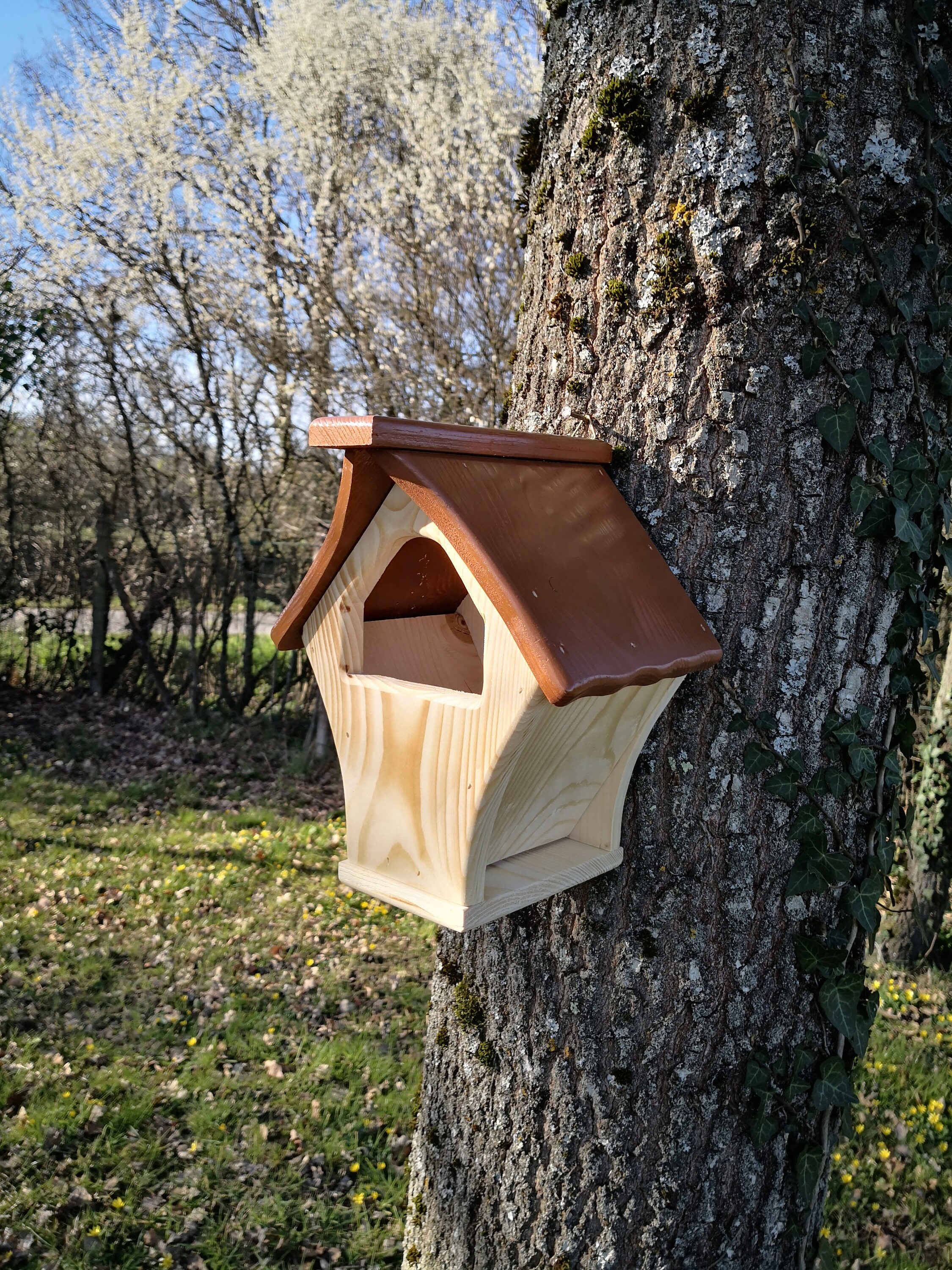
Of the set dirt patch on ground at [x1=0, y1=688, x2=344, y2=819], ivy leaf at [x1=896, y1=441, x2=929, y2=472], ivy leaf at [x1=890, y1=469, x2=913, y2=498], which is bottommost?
dirt patch on ground at [x1=0, y1=688, x2=344, y2=819]

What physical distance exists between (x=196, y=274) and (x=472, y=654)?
6783mm

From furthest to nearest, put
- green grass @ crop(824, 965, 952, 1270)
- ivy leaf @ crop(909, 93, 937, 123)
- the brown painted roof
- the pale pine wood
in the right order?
1. green grass @ crop(824, 965, 952, 1270)
2. ivy leaf @ crop(909, 93, 937, 123)
3. the pale pine wood
4. the brown painted roof

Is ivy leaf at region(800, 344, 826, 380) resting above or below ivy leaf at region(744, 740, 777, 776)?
above

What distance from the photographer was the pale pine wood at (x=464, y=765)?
51.5 inches

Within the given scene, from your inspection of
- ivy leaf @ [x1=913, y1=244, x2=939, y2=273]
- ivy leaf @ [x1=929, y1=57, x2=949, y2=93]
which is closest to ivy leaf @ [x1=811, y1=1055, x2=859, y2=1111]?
ivy leaf @ [x1=913, y1=244, x2=939, y2=273]

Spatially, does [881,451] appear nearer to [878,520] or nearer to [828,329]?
[878,520]

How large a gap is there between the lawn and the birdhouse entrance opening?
1428 millimetres

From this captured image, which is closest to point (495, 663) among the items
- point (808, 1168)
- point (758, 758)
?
point (758, 758)

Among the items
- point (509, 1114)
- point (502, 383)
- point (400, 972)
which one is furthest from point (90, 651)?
point (509, 1114)

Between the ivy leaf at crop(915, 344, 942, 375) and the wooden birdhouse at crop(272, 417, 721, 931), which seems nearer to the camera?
the wooden birdhouse at crop(272, 417, 721, 931)

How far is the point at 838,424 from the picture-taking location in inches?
56.7

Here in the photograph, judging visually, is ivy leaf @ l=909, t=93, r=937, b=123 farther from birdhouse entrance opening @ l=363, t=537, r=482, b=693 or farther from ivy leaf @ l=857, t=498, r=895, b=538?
birdhouse entrance opening @ l=363, t=537, r=482, b=693

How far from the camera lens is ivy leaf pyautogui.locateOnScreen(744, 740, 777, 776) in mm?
1486

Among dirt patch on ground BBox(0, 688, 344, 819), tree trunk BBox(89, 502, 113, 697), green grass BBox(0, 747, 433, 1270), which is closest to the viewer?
green grass BBox(0, 747, 433, 1270)
